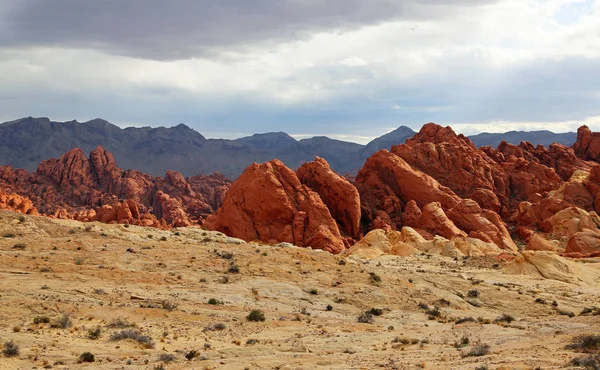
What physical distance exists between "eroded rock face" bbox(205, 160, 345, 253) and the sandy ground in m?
22.2

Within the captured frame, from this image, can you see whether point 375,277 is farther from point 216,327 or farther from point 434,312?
point 216,327

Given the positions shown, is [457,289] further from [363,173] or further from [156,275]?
[363,173]

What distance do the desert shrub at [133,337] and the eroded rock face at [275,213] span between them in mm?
47023

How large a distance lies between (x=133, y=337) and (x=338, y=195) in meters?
58.8

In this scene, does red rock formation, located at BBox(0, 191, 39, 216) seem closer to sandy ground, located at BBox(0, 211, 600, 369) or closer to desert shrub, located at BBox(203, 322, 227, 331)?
sandy ground, located at BBox(0, 211, 600, 369)

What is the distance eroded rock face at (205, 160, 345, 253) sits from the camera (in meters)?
70.2

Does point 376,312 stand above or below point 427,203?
below

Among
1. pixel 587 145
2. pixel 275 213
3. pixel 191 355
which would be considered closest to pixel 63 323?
pixel 191 355

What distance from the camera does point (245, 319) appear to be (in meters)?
26.6

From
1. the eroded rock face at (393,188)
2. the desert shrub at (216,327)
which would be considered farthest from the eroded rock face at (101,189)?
the desert shrub at (216,327)

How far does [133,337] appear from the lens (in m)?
21.4

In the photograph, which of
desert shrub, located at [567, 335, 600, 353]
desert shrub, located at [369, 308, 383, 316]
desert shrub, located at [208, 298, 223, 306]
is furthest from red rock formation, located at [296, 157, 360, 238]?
desert shrub, located at [567, 335, 600, 353]

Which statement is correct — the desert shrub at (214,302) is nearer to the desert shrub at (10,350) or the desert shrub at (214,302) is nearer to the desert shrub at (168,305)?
the desert shrub at (168,305)

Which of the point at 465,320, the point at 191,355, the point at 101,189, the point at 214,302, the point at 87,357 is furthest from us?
the point at 101,189
